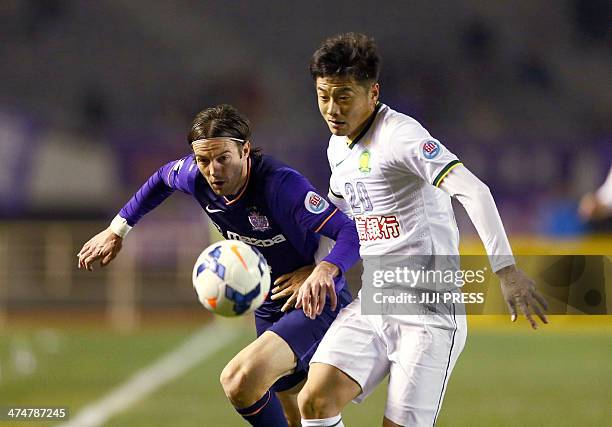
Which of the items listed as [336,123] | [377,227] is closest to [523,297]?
[377,227]

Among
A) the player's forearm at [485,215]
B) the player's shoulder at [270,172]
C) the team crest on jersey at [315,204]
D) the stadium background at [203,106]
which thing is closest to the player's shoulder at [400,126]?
the player's forearm at [485,215]

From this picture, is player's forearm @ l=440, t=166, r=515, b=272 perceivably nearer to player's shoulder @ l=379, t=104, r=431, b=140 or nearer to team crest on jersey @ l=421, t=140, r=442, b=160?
team crest on jersey @ l=421, t=140, r=442, b=160

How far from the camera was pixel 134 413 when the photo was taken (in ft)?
25.8

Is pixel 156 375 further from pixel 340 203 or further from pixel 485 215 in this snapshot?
pixel 485 215

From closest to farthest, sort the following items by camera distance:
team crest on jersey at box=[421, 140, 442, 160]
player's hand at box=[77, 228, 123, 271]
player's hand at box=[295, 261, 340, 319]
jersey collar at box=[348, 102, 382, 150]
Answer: team crest on jersey at box=[421, 140, 442, 160], player's hand at box=[295, 261, 340, 319], jersey collar at box=[348, 102, 382, 150], player's hand at box=[77, 228, 123, 271]

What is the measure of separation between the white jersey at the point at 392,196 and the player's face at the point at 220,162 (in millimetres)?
563

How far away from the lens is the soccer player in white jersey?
4570 mm

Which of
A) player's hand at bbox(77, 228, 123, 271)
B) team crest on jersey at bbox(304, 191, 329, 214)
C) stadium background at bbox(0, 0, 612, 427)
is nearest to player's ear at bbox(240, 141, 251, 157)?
team crest on jersey at bbox(304, 191, 329, 214)

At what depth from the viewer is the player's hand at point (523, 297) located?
3.79m

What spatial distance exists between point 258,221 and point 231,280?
1.93ft

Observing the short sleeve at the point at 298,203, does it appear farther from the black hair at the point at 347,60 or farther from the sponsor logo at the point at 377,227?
the black hair at the point at 347,60

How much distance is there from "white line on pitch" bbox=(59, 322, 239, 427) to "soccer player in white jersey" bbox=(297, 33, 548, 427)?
10.5 ft

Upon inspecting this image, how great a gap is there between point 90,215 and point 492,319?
7.18m

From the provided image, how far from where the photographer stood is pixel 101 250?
18.1 feet
